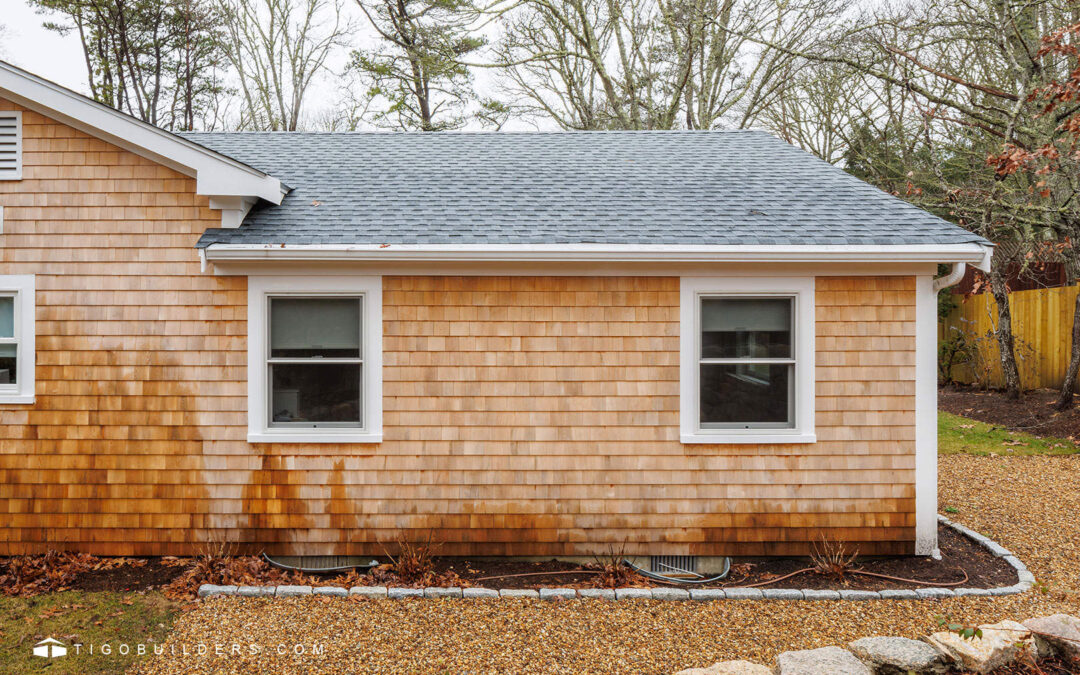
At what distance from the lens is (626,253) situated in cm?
533

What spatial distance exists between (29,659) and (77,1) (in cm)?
1879

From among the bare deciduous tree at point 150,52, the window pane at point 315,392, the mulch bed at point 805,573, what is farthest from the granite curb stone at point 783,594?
the bare deciduous tree at point 150,52

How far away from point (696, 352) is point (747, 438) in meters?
0.86

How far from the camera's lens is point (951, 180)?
1698cm

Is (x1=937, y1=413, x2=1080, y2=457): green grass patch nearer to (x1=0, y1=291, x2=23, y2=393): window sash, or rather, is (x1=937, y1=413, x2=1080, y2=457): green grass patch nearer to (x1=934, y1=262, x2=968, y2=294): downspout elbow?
(x1=934, y1=262, x2=968, y2=294): downspout elbow

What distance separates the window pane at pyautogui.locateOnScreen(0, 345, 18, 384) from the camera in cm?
558

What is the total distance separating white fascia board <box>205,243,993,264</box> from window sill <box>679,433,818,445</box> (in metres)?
1.50

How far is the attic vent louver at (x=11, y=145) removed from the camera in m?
5.58

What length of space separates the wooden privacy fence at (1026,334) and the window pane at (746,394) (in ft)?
33.7

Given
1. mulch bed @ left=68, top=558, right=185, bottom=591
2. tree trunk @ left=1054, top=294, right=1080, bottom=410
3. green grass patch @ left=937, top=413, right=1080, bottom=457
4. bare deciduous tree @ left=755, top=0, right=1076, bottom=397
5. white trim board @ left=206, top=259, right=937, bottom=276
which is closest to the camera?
mulch bed @ left=68, top=558, right=185, bottom=591

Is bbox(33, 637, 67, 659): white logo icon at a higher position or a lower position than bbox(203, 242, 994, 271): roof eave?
lower

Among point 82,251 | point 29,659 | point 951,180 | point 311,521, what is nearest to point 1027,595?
point 311,521

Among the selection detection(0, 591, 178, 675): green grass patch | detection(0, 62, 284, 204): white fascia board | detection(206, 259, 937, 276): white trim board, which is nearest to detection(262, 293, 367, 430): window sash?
detection(206, 259, 937, 276): white trim board

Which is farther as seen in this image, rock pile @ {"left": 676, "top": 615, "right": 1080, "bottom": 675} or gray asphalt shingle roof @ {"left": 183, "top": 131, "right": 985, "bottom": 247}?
gray asphalt shingle roof @ {"left": 183, "top": 131, "right": 985, "bottom": 247}
